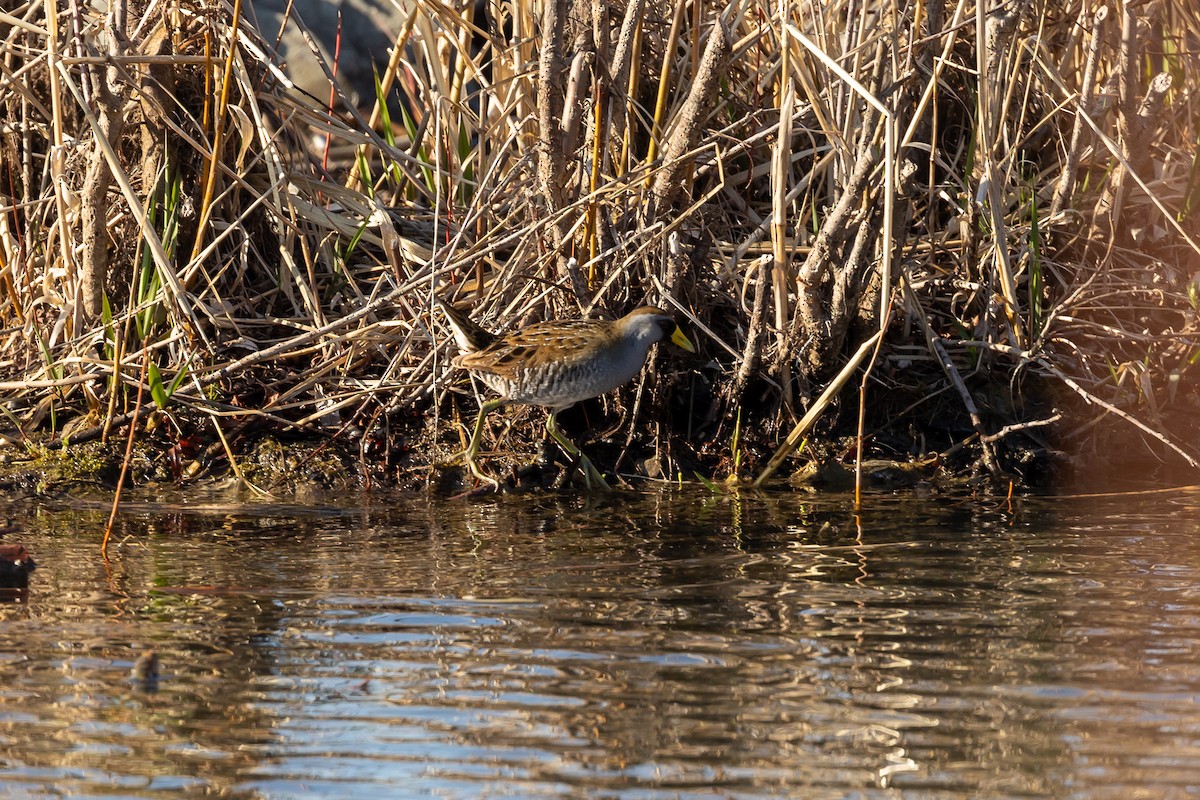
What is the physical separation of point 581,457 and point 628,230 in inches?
33.1

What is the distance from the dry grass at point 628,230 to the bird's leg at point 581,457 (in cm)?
26

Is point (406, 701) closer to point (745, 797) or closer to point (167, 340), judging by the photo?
point (745, 797)

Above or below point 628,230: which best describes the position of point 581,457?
below

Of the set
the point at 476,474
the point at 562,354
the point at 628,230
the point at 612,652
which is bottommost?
the point at 612,652

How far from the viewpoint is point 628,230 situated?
5535mm

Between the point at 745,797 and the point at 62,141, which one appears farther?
the point at 62,141

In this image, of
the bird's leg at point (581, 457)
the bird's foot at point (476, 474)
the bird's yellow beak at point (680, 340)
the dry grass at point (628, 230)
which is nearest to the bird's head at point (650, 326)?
the bird's yellow beak at point (680, 340)

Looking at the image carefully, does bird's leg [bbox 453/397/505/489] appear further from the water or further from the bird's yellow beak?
the bird's yellow beak

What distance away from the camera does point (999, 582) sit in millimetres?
4168

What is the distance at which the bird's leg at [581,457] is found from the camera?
218 inches

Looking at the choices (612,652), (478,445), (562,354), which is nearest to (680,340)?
(562,354)

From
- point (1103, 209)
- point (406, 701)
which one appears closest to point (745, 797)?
point (406, 701)

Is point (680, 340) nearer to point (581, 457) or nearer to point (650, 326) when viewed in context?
point (650, 326)

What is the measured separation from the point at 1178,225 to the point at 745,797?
3697mm
